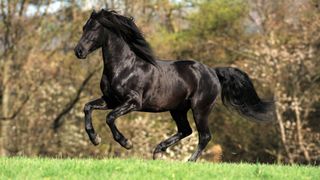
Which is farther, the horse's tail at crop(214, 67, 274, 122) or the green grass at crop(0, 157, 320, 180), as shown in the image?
the horse's tail at crop(214, 67, 274, 122)

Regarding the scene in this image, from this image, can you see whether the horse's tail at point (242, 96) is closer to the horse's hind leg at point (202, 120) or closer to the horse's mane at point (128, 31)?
the horse's hind leg at point (202, 120)

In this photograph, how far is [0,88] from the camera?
90.9 feet

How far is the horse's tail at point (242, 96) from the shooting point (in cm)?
1190

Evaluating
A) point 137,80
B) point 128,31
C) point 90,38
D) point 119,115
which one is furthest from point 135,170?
point 128,31

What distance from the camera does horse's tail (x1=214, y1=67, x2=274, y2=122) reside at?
1190cm

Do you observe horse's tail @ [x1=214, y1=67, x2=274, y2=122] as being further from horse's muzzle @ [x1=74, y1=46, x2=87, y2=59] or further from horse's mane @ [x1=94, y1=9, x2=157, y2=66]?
horse's muzzle @ [x1=74, y1=46, x2=87, y2=59]

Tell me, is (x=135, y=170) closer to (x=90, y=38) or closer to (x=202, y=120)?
(x=90, y=38)

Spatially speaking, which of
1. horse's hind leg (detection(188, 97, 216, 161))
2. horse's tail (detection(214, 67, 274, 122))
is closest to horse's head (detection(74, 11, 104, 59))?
horse's hind leg (detection(188, 97, 216, 161))

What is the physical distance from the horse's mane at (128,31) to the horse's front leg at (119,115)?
0.82m

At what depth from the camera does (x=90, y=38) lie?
9.96 m

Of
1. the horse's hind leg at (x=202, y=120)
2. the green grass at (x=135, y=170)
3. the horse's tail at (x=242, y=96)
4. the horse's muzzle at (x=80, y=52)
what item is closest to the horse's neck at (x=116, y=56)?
the horse's muzzle at (x=80, y=52)

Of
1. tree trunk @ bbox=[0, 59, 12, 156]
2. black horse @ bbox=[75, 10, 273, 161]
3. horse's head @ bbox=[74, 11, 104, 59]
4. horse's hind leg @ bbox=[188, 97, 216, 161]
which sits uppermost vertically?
horse's head @ bbox=[74, 11, 104, 59]

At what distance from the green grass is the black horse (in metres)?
1.37

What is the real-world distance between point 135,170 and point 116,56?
2.62 m
